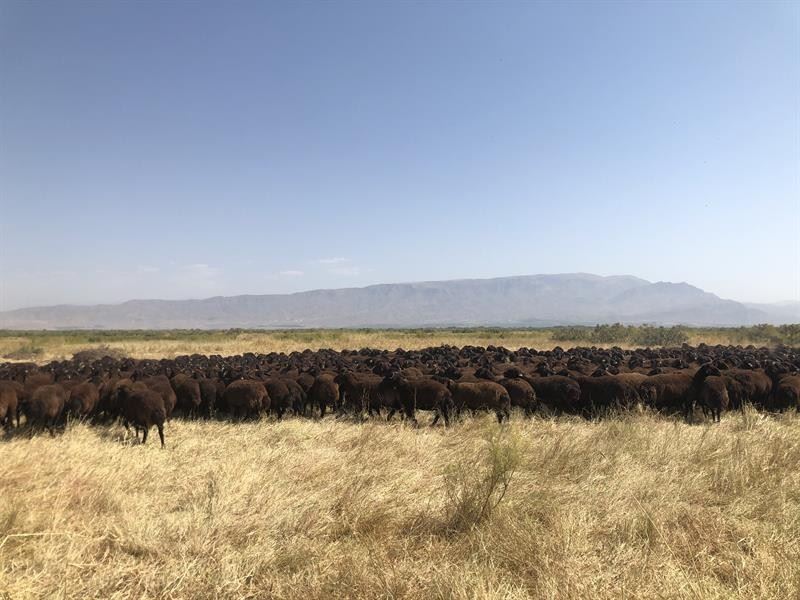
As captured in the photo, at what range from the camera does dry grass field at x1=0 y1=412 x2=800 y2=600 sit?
4.66 meters

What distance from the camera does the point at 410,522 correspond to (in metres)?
6.00

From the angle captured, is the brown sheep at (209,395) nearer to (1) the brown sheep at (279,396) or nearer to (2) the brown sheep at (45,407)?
(1) the brown sheep at (279,396)

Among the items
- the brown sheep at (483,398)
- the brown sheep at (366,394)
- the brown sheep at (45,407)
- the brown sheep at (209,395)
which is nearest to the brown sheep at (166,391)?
the brown sheep at (209,395)

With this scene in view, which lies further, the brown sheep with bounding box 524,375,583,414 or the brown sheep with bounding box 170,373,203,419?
the brown sheep with bounding box 170,373,203,419

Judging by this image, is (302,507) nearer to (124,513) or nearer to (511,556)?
(124,513)

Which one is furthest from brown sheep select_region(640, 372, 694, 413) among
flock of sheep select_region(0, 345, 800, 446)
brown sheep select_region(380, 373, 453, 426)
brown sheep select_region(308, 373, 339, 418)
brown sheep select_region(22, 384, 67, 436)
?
brown sheep select_region(22, 384, 67, 436)

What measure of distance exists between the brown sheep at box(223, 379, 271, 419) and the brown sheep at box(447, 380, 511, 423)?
531 cm

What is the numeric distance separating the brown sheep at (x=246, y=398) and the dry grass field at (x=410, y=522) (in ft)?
12.9

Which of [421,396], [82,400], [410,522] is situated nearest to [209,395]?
[82,400]

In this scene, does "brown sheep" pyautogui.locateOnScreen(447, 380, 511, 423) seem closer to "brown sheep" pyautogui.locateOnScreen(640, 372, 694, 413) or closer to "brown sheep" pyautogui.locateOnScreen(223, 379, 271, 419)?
"brown sheep" pyautogui.locateOnScreen(640, 372, 694, 413)

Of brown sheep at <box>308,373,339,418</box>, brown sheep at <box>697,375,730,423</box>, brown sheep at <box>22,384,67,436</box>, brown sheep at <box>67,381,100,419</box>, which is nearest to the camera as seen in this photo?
brown sheep at <box>22,384,67,436</box>

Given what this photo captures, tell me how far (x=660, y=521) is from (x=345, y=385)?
10.1m

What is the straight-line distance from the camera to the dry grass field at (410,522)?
4660mm

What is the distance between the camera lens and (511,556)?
5102 mm
